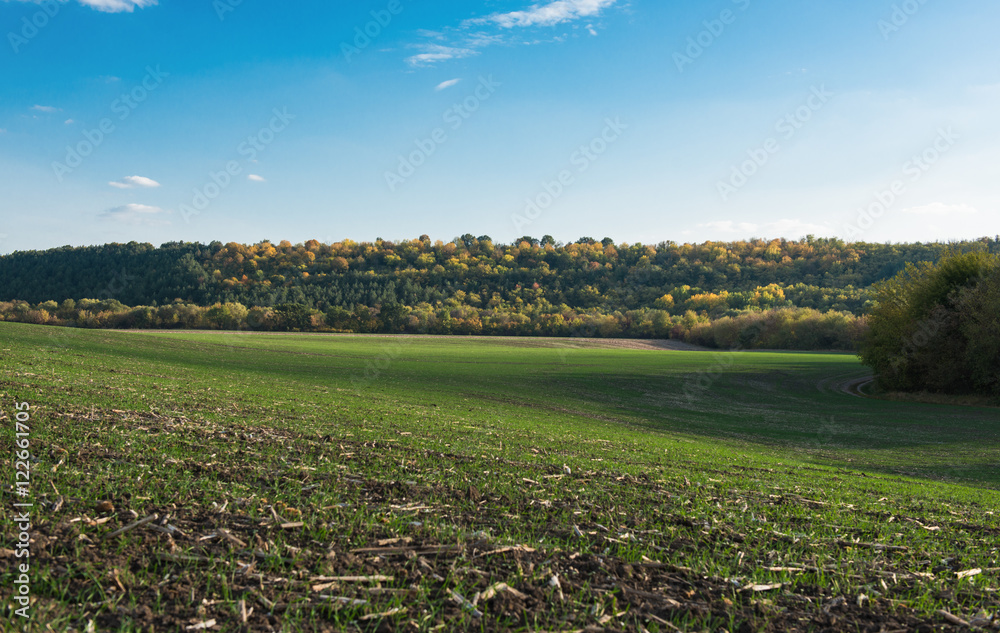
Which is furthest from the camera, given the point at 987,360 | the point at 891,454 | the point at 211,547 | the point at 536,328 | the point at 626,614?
the point at 536,328

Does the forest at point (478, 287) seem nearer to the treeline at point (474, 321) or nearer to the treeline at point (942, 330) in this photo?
the treeline at point (474, 321)

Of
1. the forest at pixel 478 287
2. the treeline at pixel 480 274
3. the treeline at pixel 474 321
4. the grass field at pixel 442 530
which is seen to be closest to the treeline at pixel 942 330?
the grass field at pixel 442 530

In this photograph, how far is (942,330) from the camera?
50.1 m

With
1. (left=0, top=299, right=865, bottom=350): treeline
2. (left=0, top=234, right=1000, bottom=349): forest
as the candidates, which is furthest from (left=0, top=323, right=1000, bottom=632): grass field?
(left=0, top=234, right=1000, bottom=349): forest

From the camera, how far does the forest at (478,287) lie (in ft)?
390

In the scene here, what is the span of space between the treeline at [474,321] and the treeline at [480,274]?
3.95m

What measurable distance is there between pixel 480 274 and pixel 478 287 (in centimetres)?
590

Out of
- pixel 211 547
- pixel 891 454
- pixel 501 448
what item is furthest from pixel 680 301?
pixel 211 547

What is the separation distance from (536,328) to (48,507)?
131516mm

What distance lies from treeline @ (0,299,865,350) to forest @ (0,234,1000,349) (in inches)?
11.4

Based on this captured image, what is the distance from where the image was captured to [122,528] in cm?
574

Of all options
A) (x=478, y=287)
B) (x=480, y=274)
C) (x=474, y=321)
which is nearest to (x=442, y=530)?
(x=474, y=321)

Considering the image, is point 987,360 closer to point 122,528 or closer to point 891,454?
point 891,454

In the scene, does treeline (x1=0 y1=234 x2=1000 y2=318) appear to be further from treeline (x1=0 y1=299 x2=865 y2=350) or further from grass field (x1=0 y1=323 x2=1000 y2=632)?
grass field (x1=0 y1=323 x2=1000 y2=632)
